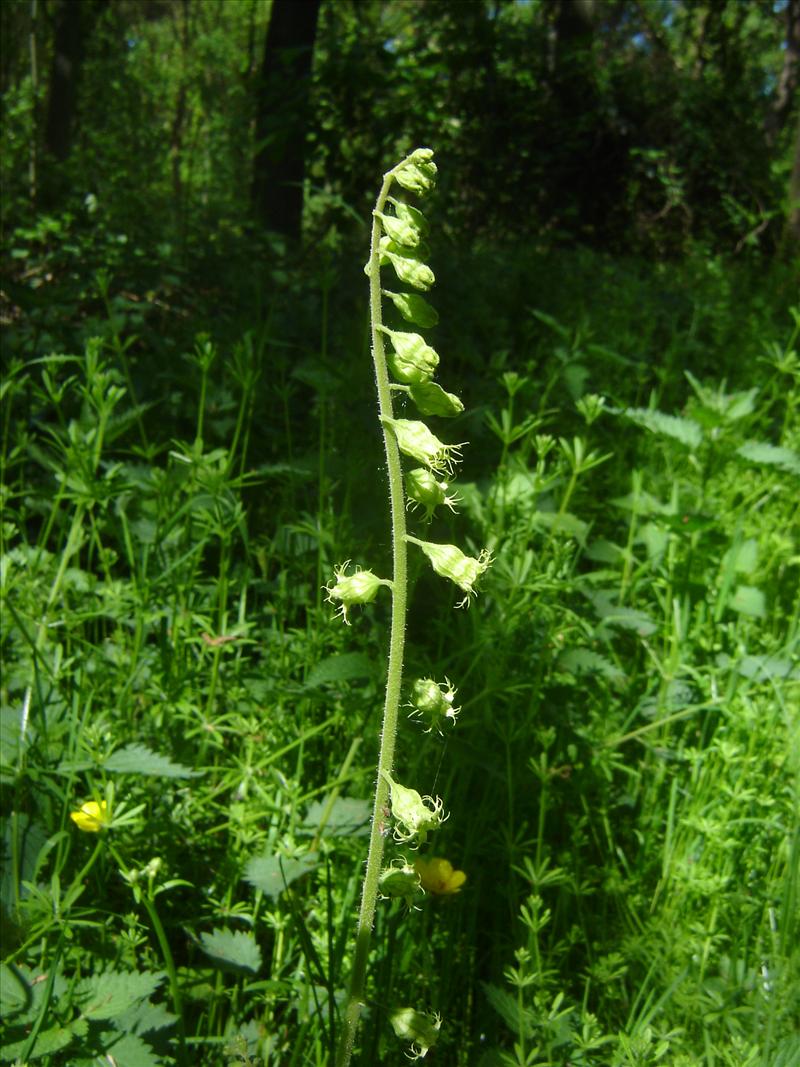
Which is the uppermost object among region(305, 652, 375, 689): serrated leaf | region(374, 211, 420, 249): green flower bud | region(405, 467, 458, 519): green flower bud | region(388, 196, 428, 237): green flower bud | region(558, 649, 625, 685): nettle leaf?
region(388, 196, 428, 237): green flower bud

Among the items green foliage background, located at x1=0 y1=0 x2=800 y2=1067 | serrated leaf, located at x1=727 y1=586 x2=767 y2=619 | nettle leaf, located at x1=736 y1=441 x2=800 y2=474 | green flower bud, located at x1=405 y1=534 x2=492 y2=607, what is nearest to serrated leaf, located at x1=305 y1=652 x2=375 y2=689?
green foliage background, located at x1=0 y1=0 x2=800 y2=1067

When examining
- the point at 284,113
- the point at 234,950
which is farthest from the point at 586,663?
the point at 284,113

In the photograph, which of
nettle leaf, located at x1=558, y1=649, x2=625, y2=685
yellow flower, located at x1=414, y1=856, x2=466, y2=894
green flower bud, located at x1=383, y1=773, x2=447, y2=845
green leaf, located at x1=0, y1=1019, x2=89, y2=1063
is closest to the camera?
green flower bud, located at x1=383, y1=773, x2=447, y2=845

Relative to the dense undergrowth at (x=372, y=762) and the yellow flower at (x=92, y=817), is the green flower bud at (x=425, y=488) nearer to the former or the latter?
the dense undergrowth at (x=372, y=762)

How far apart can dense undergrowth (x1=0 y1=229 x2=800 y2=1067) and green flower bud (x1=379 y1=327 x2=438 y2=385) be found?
0.58 metres

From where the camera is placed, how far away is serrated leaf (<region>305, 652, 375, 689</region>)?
6.31 feet

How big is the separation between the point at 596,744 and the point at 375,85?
6.37 meters

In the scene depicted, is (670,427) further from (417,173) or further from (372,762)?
(417,173)

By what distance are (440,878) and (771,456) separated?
176 cm

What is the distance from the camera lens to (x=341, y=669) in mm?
1938

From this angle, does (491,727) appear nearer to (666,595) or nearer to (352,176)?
(666,595)

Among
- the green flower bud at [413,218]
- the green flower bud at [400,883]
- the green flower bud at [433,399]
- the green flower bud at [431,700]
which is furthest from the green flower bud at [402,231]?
the green flower bud at [400,883]

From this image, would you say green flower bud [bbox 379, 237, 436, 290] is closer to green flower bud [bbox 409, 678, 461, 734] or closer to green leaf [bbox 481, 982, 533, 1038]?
green flower bud [bbox 409, 678, 461, 734]

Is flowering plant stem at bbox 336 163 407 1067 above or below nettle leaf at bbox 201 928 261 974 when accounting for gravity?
above
